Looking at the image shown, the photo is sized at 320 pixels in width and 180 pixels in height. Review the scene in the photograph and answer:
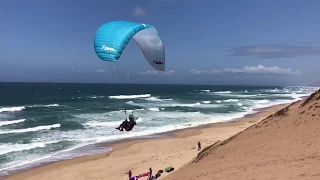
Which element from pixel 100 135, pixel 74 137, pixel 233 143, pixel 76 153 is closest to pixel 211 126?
pixel 100 135

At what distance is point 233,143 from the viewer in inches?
618

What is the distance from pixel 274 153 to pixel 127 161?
1166cm

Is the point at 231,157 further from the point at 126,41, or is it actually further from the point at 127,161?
the point at 127,161

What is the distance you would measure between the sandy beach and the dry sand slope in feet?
14.2

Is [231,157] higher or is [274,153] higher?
[274,153]

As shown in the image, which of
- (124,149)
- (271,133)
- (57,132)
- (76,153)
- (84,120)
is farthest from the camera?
(84,120)

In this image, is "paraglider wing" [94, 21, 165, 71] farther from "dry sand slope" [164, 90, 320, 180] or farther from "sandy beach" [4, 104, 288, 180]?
"sandy beach" [4, 104, 288, 180]

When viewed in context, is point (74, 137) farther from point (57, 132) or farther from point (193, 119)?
point (193, 119)

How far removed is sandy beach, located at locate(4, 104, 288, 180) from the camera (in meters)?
18.5

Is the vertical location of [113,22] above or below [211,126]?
above

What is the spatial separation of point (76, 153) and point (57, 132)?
31.5 ft

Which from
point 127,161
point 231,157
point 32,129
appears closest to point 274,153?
point 231,157

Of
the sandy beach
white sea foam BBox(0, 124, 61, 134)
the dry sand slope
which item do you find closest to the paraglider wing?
the dry sand slope

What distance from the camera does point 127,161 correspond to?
21.5m
